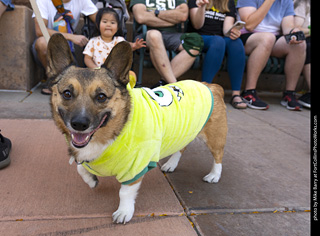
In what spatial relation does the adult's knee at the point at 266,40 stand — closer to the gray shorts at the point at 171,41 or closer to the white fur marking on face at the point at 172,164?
the gray shorts at the point at 171,41

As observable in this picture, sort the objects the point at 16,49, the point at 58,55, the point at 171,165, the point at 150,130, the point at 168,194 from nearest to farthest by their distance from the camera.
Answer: the point at 150,130 < the point at 58,55 < the point at 168,194 < the point at 171,165 < the point at 16,49

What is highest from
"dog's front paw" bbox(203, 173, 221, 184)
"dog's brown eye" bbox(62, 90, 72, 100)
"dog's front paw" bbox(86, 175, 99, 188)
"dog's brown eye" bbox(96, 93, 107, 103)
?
"dog's brown eye" bbox(62, 90, 72, 100)

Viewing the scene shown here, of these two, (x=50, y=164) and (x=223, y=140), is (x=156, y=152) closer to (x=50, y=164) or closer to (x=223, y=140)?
(x=223, y=140)

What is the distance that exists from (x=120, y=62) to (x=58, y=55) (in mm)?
478

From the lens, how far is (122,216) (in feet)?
6.07

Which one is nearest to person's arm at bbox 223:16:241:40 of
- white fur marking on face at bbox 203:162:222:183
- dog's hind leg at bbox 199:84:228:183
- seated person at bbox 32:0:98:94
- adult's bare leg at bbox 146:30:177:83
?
adult's bare leg at bbox 146:30:177:83

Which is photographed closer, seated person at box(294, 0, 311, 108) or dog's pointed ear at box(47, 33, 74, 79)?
dog's pointed ear at box(47, 33, 74, 79)

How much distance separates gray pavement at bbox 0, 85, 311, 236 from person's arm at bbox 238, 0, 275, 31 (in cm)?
305

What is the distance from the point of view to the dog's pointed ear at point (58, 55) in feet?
6.18

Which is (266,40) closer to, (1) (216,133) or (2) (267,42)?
(2) (267,42)

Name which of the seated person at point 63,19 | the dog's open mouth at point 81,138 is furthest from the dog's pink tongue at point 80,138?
the seated person at point 63,19

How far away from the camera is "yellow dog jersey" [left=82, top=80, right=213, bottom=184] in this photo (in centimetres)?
181

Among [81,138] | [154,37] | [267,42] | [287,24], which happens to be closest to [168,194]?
[81,138]

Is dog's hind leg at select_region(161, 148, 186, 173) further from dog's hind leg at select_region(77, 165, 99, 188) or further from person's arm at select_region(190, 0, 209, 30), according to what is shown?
person's arm at select_region(190, 0, 209, 30)
